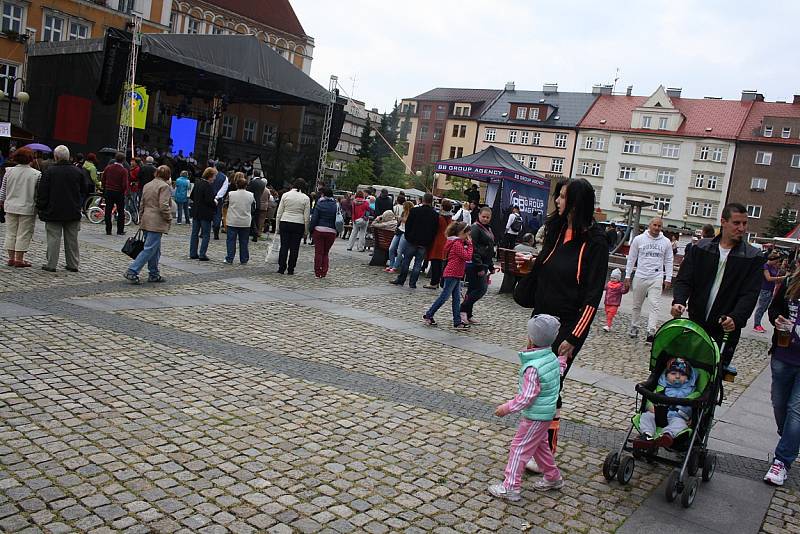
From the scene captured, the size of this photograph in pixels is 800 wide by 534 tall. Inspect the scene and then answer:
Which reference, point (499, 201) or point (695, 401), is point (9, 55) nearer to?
point (499, 201)

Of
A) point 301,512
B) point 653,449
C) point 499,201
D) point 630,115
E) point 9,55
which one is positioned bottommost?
point 301,512

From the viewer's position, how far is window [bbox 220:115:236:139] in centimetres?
4784

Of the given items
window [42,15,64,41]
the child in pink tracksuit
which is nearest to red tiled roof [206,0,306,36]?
window [42,15,64,41]

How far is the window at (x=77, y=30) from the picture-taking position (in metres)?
40.6

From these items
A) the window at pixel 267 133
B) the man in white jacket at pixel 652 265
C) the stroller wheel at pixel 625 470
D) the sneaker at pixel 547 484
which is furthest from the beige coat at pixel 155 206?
the window at pixel 267 133

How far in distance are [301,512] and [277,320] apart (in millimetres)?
5455

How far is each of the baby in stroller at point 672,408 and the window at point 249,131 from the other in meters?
46.2

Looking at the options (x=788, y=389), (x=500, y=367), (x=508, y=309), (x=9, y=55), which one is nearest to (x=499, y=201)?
(x=508, y=309)

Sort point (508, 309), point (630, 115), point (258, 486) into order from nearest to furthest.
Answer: point (258, 486), point (508, 309), point (630, 115)

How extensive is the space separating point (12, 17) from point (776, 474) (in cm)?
4319

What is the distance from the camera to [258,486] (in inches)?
162

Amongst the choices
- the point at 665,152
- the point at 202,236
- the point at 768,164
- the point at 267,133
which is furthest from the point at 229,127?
the point at 768,164

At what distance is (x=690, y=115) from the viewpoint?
6375 centimetres

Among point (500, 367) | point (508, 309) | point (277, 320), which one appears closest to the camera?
point (500, 367)
